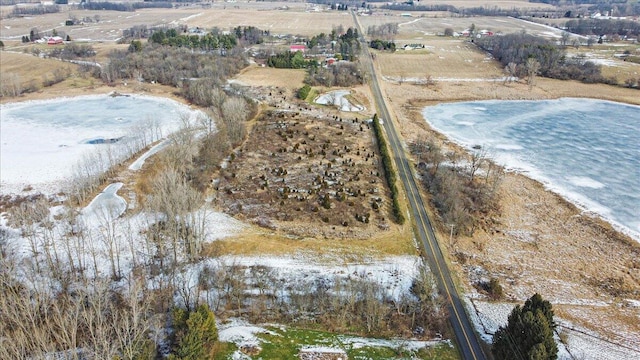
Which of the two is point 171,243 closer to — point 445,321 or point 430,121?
point 445,321

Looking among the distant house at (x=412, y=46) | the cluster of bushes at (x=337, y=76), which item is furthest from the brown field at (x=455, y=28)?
the cluster of bushes at (x=337, y=76)

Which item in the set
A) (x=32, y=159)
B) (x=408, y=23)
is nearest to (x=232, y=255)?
(x=32, y=159)

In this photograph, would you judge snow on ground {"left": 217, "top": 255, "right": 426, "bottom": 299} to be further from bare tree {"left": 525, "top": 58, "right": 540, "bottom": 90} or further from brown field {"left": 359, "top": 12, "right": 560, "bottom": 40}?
brown field {"left": 359, "top": 12, "right": 560, "bottom": 40}

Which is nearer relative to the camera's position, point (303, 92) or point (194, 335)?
point (194, 335)

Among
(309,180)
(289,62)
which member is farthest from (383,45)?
(309,180)

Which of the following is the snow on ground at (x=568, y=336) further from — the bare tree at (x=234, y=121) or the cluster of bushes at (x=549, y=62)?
the cluster of bushes at (x=549, y=62)

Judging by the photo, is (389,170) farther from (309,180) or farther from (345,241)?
(345,241)
